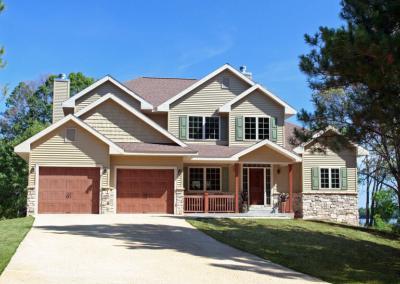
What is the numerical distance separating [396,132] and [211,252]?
5733mm

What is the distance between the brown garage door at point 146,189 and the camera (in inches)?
968

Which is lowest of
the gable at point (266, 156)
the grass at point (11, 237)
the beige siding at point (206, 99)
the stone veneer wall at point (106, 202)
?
the grass at point (11, 237)

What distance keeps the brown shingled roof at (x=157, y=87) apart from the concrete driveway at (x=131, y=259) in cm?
1218

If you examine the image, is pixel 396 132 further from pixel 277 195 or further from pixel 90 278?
pixel 277 195

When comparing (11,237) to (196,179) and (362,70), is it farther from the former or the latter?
(196,179)

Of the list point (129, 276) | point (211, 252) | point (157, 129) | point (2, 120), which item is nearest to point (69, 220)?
point (157, 129)

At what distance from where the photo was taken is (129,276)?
33.1ft

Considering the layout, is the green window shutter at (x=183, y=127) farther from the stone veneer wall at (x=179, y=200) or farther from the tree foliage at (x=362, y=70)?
the tree foliage at (x=362, y=70)

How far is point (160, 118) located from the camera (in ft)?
91.7

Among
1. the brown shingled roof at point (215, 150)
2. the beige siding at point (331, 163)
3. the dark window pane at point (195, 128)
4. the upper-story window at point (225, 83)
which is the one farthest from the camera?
the upper-story window at point (225, 83)

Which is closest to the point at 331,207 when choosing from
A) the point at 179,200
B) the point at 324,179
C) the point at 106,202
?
the point at 324,179

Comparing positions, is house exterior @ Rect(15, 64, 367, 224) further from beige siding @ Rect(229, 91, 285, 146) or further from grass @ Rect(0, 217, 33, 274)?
grass @ Rect(0, 217, 33, 274)

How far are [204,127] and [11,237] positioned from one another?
14495 mm

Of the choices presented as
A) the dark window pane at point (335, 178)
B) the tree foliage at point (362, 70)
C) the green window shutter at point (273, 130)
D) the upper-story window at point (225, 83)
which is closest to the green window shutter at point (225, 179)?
the green window shutter at point (273, 130)
